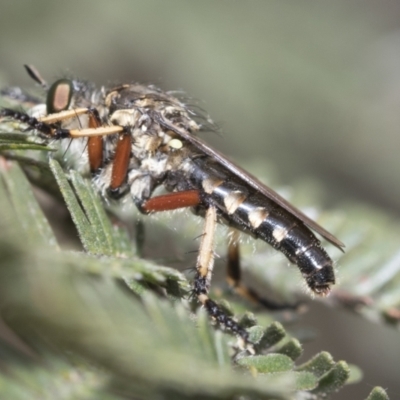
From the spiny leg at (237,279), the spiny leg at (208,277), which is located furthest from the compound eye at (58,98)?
the spiny leg at (237,279)

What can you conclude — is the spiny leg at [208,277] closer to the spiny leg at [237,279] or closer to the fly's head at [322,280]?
the spiny leg at [237,279]

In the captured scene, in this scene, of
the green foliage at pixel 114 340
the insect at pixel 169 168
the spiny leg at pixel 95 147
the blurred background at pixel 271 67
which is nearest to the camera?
the green foliage at pixel 114 340

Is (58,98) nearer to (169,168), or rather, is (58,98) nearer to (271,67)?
(169,168)

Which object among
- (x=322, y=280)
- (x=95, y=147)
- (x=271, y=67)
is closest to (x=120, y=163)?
(x=95, y=147)

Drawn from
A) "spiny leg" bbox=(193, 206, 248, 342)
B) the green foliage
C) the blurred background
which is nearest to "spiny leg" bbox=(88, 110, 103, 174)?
"spiny leg" bbox=(193, 206, 248, 342)

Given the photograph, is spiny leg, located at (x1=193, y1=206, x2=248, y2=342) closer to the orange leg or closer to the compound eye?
the orange leg

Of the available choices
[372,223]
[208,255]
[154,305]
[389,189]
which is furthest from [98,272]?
[389,189]
